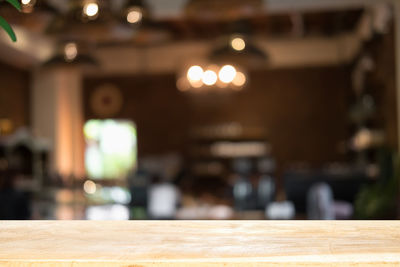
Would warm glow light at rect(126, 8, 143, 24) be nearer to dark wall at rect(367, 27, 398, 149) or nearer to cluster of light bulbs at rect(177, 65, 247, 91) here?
dark wall at rect(367, 27, 398, 149)

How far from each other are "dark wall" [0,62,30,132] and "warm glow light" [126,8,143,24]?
8747 millimetres

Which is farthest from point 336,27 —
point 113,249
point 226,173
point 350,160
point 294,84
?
point 113,249

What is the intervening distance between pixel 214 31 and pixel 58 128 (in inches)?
164

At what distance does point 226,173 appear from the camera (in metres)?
15.3

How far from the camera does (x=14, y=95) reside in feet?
45.5

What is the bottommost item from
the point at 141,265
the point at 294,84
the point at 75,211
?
the point at 75,211

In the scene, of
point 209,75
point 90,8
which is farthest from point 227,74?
point 90,8

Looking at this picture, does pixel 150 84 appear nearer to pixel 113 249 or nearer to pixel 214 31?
pixel 214 31

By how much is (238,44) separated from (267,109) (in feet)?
28.9

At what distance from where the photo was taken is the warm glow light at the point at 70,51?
690 centimetres

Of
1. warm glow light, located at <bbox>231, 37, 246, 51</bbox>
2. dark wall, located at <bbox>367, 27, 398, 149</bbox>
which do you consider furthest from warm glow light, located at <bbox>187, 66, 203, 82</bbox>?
warm glow light, located at <bbox>231, 37, 246, 51</bbox>

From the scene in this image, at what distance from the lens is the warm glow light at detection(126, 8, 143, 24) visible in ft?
16.0

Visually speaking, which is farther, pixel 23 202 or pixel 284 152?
pixel 284 152

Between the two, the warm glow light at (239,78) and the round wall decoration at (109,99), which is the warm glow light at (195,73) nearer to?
the warm glow light at (239,78)
